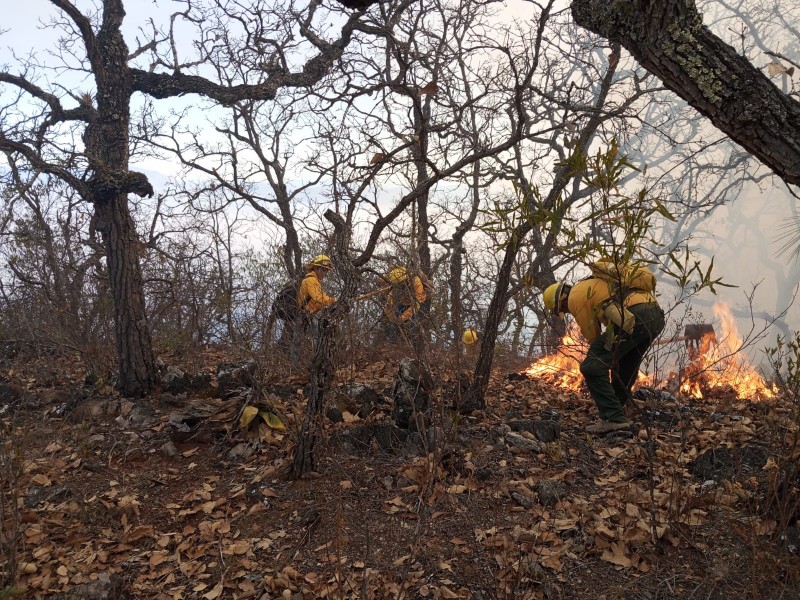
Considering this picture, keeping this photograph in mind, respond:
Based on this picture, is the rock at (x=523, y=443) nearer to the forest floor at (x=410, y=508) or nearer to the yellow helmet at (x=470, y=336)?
the forest floor at (x=410, y=508)

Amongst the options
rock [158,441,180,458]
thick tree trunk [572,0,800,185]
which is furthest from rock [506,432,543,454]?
rock [158,441,180,458]

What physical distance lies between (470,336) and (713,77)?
501 cm

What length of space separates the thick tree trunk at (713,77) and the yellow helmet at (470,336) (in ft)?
14.2

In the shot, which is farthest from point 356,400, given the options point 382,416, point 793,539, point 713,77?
point 713,77

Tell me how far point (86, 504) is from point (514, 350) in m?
7.60

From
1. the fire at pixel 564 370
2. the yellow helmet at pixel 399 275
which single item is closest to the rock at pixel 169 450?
the yellow helmet at pixel 399 275

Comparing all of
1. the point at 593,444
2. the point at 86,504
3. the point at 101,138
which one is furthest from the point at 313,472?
the point at 101,138

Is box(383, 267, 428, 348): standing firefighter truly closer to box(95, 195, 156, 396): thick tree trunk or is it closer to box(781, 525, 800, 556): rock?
box(781, 525, 800, 556): rock

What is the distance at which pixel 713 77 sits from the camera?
2514 mm

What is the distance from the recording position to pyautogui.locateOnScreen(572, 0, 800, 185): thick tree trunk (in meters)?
2.47

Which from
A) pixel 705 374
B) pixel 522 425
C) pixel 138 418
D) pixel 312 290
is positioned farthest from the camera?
pixel 312 290

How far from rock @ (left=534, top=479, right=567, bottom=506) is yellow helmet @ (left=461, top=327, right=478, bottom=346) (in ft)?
9.48

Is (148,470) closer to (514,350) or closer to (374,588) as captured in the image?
(374,588)

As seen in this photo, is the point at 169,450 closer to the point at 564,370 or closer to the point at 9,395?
the point at 9,395
